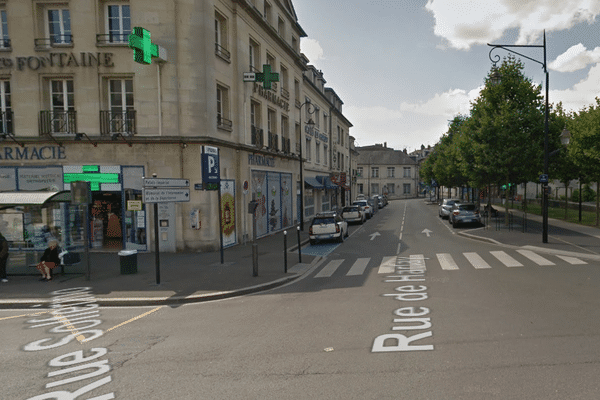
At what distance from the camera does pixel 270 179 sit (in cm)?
2331

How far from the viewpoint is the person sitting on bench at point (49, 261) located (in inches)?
465

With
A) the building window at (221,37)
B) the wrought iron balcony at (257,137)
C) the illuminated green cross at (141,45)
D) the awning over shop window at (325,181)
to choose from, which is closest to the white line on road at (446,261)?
the wrought iron balcony at (257,137)

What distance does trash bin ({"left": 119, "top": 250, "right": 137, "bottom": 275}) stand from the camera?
1235 cm

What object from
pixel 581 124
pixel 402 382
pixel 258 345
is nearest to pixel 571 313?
pixel 402 382

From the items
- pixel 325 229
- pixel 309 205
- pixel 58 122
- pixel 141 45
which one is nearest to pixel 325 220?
pixel 325 229

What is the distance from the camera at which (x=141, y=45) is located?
558 inches

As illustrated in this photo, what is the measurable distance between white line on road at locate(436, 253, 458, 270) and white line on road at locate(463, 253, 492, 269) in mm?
580

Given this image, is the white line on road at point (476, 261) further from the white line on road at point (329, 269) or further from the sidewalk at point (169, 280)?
the sidewalk at point (169, 280)

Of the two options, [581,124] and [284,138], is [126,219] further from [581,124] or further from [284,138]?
[581,124]

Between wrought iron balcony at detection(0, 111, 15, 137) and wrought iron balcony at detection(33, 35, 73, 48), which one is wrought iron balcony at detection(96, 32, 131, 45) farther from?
wrought iron balcony at detection(0, 111, 15, 137)

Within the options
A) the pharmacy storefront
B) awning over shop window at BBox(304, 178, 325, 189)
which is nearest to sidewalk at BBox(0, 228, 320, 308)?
the pharmacy storefront

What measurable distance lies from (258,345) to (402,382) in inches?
95.7

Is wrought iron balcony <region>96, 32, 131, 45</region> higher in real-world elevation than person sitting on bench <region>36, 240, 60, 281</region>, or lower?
higher

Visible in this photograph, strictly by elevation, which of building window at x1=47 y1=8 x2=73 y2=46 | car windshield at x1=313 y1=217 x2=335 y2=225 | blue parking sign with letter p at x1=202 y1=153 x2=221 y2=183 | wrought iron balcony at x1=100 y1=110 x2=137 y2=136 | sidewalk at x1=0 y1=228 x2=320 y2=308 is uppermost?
building window at x1=47 y1=8 x2=73 y2=46
